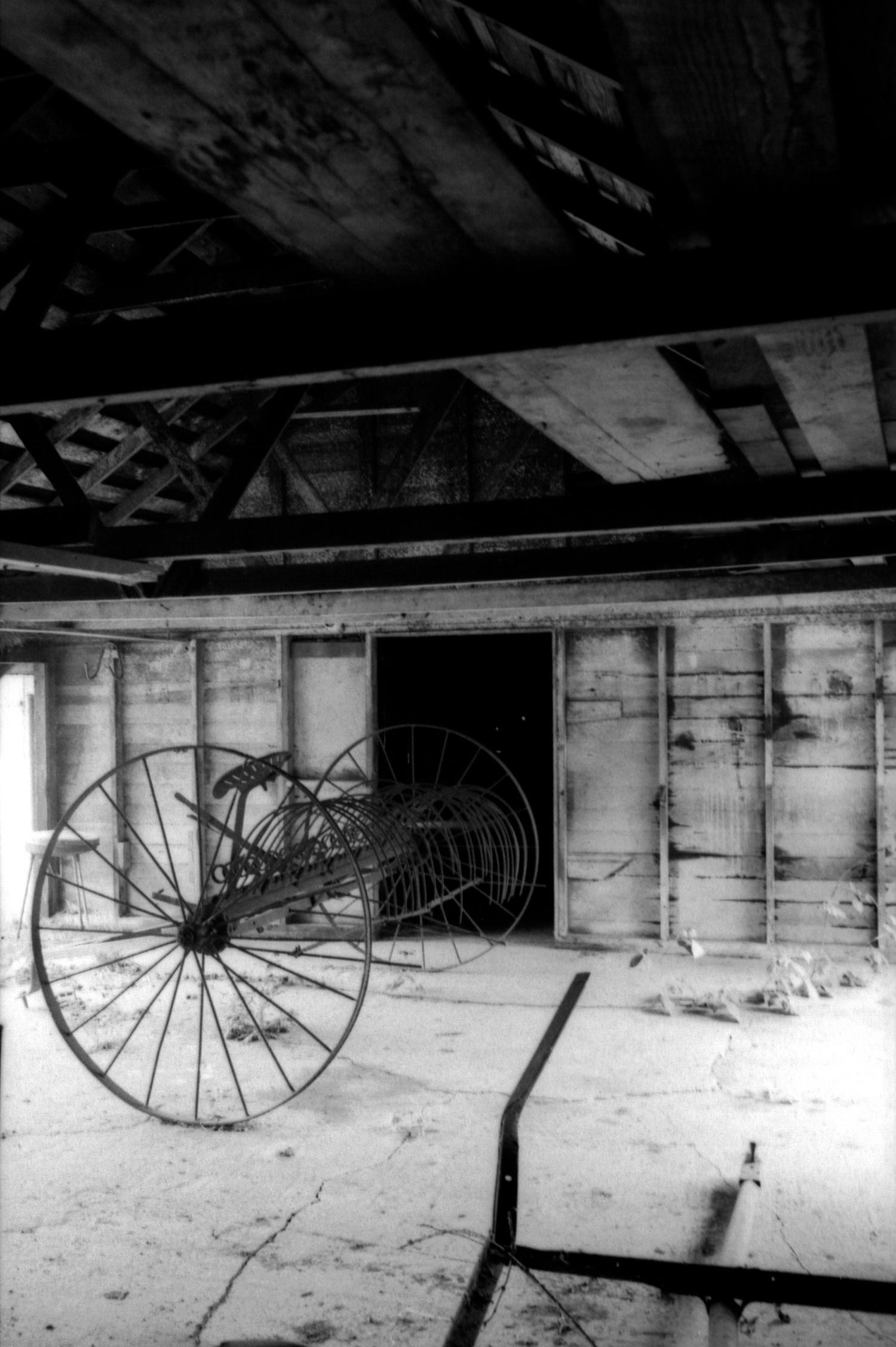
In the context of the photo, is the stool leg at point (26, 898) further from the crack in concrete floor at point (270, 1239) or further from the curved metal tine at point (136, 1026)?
the crack in concrete floor at point (270, 1239)

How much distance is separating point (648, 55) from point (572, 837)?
7352 millimetres

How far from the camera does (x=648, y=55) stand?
1015 mm

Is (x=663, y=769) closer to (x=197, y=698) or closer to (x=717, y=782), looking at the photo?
(x=717, y=782)

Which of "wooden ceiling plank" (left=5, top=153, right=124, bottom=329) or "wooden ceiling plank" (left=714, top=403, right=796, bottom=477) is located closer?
"wooden ceiling plank" (left=5, top=153, right=124, bottom=329)

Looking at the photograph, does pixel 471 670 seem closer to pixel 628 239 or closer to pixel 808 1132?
pixel 808 1132

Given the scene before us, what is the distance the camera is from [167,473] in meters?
5.45

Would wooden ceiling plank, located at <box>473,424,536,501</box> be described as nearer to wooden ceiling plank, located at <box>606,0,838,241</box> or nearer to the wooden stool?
wooden ceiling plank, located at <box>606,0,838,241</box>

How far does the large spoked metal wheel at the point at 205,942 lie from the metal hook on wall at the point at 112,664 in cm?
82

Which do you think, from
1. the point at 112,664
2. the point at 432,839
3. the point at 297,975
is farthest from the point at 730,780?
the point at 112,664

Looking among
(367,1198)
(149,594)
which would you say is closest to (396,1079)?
(367,1198)

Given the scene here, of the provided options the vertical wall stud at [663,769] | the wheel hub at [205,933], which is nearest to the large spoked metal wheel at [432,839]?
the wheel hub at [205,933]

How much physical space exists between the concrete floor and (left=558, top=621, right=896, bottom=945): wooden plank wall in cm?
138

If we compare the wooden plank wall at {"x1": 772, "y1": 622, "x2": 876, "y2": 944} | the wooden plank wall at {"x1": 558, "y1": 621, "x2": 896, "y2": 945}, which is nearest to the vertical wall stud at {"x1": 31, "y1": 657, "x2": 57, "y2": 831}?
the wooden plank wall at {"x1": 558, "y1": 621, "x2": 896, "y2": 945}

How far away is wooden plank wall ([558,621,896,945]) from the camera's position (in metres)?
7.46
